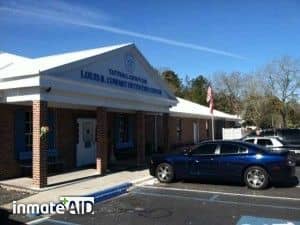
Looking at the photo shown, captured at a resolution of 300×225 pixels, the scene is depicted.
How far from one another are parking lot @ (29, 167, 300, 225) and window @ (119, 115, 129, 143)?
385 inches

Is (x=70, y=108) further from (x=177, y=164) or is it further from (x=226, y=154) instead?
(x=226, y=154)

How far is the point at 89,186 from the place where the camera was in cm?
1420

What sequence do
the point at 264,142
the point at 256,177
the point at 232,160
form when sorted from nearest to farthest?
the point at 256,177 → the point at 232,160 → the point at 264,142

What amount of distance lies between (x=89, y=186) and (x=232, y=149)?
4.66m

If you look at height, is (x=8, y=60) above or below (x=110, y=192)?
above

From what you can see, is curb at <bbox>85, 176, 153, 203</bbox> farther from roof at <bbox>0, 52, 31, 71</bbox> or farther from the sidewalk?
roof at <bbox>0, 52, 31, 71</bbox>

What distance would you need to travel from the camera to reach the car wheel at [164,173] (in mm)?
15336

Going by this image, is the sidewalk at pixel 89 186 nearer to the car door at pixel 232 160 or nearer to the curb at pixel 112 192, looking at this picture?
the curb at pixel 112 192

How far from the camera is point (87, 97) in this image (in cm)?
1625

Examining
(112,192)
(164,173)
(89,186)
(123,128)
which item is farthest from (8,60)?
(112,192)

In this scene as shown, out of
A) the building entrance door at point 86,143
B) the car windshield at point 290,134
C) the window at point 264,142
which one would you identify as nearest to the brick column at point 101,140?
the building entrance door at point 86,143

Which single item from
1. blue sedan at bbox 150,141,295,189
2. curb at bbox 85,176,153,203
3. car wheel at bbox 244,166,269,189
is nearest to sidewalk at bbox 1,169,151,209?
curb at bbox 85,176,153,203

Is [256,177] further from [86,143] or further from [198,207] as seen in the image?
[86,143]

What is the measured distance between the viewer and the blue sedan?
541 inches
